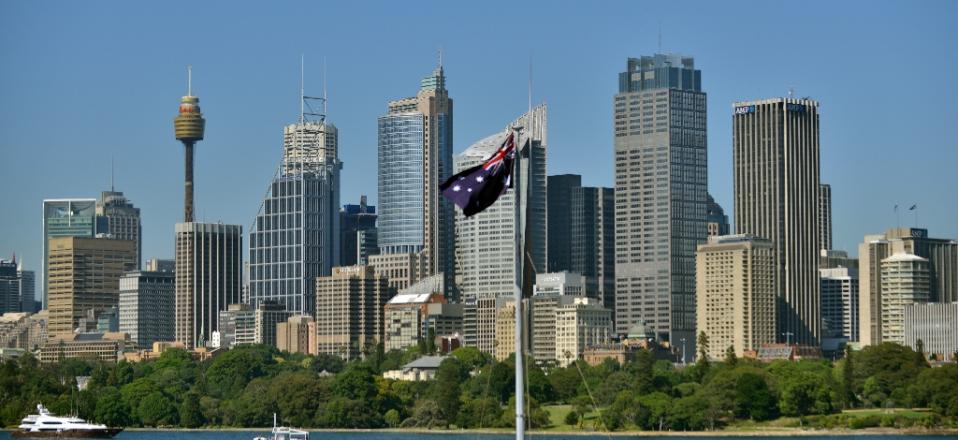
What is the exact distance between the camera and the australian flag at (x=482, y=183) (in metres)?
43.0

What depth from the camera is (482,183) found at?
143 feet

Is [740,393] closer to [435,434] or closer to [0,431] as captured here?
[435,434]

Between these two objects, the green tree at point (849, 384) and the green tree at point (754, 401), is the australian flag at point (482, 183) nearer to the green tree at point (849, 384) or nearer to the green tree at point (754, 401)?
the green tree at point (754, 401)

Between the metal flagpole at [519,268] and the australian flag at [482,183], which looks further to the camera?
the australian flag at [482,183]

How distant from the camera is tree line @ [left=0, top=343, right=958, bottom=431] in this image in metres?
160

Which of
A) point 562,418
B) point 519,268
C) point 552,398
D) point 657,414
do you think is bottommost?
point 562,418

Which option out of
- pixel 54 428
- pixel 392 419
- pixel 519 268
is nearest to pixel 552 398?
pixel 392 419

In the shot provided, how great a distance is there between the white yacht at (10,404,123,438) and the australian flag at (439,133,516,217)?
106 metres

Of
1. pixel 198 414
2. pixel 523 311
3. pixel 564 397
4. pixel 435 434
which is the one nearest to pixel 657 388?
pixel 564 397

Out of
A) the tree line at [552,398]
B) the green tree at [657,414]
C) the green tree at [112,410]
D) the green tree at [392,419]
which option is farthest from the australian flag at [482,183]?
the green tree at [392,419]

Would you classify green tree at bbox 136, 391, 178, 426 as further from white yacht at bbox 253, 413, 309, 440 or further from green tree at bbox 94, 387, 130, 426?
white yacht at bbox 253, 413, 309, 440

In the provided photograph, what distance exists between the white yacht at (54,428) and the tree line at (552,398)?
1621cm

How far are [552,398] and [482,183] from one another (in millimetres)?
134678

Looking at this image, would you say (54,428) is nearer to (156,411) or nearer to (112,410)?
(112,410)
